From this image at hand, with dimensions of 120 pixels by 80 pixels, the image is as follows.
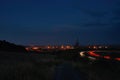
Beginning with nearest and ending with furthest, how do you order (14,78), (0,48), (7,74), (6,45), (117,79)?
(14,78) → (7,74) → (117,79) → (0,48) → (6,45)

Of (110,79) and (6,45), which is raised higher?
(6,45)

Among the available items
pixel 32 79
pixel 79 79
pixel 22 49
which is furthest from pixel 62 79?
pixel 22 49

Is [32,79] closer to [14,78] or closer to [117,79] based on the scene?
[14,78]

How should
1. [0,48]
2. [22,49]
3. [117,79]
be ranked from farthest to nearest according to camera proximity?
[22,49] < [0,48] < [117,79]

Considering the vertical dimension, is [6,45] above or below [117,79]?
above

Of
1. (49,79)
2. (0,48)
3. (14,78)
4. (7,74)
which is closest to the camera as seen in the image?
(14,78)

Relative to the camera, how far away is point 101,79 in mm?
24391

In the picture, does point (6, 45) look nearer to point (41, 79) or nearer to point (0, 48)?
point (0, 48)

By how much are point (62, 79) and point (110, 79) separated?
3.68 m

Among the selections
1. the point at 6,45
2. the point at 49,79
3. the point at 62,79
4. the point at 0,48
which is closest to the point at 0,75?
the point at 49,79

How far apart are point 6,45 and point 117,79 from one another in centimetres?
6866

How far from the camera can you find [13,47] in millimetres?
96312

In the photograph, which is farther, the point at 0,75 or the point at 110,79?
the point at 110,79

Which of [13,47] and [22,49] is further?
[22,49]
